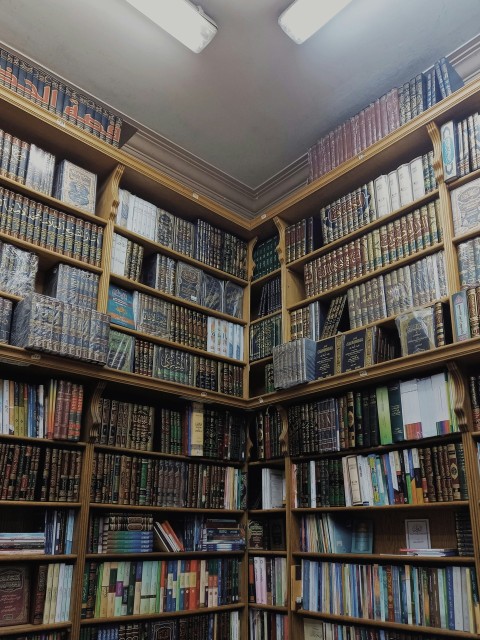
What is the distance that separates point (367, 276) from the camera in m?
2.90

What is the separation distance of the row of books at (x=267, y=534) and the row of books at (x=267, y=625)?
13.0 inches

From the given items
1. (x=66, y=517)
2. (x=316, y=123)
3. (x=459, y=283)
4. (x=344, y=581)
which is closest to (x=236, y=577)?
(x=344, y=581)

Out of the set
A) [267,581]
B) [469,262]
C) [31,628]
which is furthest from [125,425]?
[469,262]

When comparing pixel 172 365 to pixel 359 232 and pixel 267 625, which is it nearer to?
pixel 359 232

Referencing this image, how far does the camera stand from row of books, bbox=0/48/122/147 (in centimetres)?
271

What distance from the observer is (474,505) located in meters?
2.21

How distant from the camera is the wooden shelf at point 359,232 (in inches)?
108

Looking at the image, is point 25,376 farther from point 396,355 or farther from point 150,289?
point 396,355

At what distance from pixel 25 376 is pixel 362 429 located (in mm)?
1665

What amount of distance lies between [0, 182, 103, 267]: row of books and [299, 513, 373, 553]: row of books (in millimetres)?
1782

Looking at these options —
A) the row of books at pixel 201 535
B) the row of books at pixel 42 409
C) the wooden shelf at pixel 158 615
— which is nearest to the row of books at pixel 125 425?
the row of books at pixel 42 409

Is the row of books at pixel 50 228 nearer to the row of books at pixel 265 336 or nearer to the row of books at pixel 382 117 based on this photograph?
the row of books at pixel 265 336

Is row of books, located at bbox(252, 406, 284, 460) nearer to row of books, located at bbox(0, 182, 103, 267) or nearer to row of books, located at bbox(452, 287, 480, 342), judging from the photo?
row of books, located at bbox(452, 287, 480, 342)

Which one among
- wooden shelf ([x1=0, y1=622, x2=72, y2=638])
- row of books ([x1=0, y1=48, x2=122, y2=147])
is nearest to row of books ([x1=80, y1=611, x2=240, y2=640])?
wooden shelf ([x1=0, y1=622, x2=72, y2=638])
